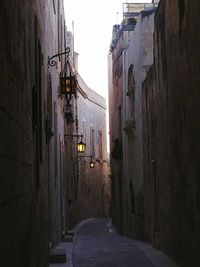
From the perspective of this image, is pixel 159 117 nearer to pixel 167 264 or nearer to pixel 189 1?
pixel 167 264

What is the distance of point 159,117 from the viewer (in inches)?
517

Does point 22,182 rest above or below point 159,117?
below

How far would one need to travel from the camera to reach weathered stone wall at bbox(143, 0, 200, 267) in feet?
28.8

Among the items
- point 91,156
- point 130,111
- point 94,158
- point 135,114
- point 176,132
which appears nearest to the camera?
point 176,132

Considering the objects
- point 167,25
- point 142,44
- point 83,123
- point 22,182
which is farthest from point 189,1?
point 83,123

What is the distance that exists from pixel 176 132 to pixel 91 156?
21069 mm

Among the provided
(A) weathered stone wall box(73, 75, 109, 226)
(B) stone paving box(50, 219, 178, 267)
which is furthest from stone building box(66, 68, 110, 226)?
(B) stone paving box(50, 219, 178, 267)

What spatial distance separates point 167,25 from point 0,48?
765 centimetres

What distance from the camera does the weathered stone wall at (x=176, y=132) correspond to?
8.79m

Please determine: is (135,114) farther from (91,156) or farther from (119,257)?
(91,156)

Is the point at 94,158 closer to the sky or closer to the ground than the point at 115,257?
closer to the sky

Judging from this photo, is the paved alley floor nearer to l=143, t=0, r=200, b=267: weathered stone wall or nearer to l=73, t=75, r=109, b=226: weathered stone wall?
l=143, t=0, r=200, b=267: weathered stone wall

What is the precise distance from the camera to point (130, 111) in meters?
21.0

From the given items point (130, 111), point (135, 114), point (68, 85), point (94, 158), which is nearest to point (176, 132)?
point (68, 85)
